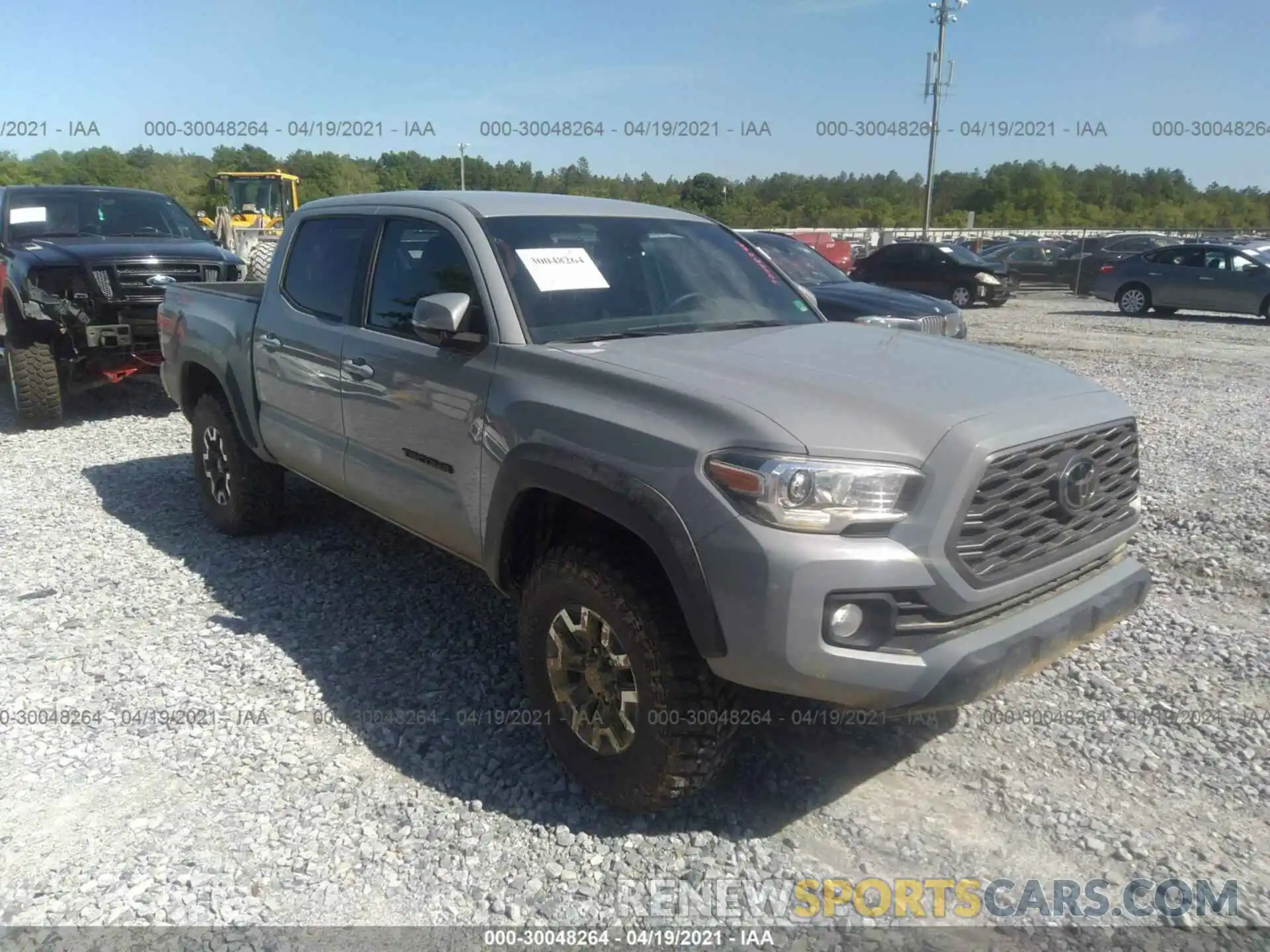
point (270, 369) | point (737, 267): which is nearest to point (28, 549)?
point (270, 369)

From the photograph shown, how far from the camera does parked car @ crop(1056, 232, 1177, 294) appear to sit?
2491cm

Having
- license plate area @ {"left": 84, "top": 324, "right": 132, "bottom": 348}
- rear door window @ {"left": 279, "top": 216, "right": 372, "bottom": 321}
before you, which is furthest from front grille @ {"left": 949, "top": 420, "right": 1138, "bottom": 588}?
license plate area @ {"left": 84, "top": 324, "right": 132, "bottom": 348}

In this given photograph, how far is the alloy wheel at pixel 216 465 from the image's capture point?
567cm

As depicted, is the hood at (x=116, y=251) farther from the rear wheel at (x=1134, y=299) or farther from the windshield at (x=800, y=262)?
the rear wheel at (x=1134, y=299)

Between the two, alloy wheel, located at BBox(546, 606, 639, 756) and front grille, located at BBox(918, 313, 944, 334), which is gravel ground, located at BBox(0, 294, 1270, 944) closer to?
alloy wheel, located at BBox(546, 606, 639, 756)

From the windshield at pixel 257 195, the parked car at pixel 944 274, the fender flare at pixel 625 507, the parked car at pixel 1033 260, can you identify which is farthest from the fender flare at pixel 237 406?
the windshield at pixel 257 195

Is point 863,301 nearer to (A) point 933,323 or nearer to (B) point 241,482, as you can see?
(A) point 933,323

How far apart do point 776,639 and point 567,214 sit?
225cm

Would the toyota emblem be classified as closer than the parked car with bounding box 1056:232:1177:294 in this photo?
Yes

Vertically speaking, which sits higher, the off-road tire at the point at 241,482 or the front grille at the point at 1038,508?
the front grille at the point at 1038,508

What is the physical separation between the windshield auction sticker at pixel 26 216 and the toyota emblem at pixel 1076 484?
9784mm

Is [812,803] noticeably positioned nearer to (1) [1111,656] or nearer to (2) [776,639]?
(2) [776,639]

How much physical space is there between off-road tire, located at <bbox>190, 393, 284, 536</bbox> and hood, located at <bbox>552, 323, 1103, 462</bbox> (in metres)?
2.90

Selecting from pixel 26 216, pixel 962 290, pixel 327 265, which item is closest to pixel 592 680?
pixel 327 265
